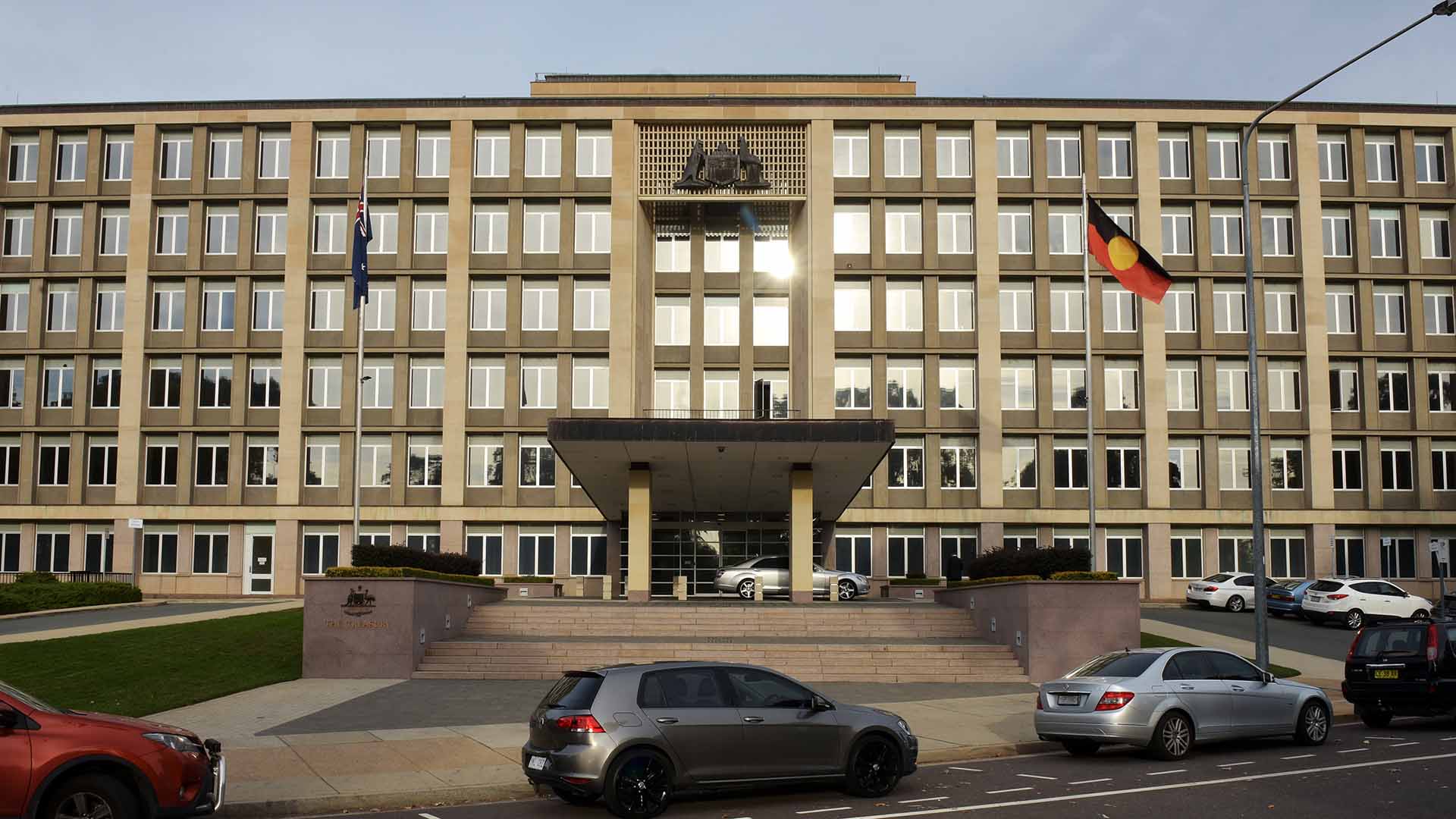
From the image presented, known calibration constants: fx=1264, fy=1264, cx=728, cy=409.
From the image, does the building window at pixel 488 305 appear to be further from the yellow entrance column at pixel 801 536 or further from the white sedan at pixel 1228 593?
the white sedan at pixel 1228 593

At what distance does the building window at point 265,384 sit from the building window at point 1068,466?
34.5m

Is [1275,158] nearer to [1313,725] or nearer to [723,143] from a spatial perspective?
[723,143]

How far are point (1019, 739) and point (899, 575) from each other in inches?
1487

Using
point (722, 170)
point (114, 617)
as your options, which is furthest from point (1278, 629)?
point (114, 617)

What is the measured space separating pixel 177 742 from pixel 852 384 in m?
46.0

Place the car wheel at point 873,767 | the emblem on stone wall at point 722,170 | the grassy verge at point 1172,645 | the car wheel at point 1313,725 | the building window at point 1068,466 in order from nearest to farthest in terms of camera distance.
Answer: the car wheel at point 873,767
the car wheel at point 1313,725
the grassy verge at point 1172,645
the emblem on stone wall at point 722,170
the building window at point 1068,466

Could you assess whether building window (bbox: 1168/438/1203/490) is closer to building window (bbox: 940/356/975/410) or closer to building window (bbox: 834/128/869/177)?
building window (bbox: 940/356/975/410)

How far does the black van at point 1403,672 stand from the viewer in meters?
19.1

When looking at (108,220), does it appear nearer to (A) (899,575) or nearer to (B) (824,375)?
(B) (824,375)

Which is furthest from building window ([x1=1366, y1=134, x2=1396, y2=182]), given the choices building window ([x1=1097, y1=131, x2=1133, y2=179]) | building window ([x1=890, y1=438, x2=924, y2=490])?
building window ([x1=890, y1=438, x2=924, y2=490])

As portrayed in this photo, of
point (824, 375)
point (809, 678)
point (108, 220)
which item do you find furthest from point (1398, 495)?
point (108, 220)

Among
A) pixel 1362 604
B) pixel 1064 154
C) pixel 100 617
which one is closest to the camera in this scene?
pixel 100 617

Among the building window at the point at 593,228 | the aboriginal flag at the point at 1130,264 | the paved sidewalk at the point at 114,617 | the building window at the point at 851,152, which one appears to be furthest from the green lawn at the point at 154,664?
the building window at the point at 851,152

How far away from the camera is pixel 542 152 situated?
189 ft
